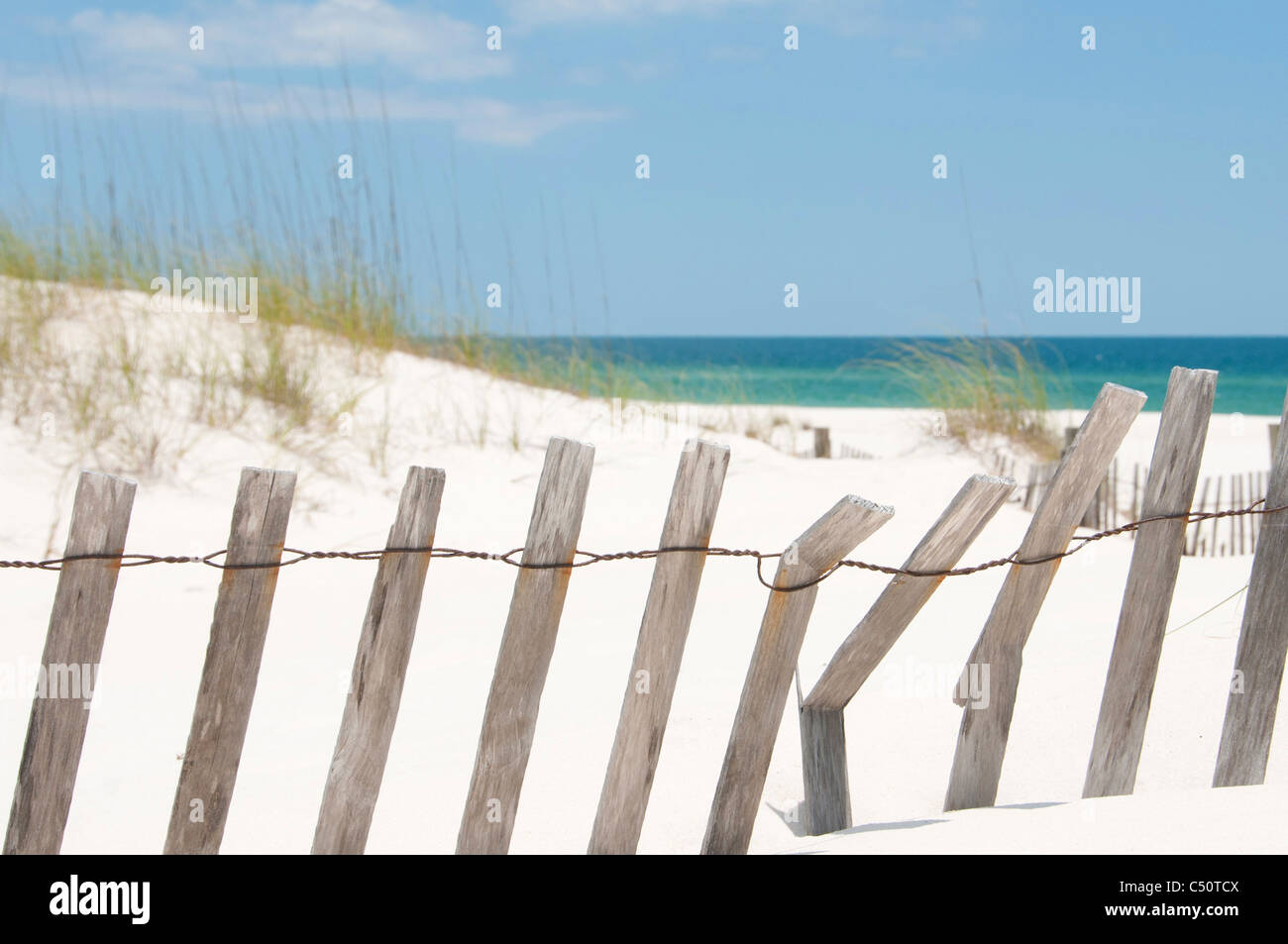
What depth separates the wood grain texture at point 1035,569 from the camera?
195 cm

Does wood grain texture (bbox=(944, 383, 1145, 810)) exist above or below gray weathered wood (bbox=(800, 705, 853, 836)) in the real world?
above

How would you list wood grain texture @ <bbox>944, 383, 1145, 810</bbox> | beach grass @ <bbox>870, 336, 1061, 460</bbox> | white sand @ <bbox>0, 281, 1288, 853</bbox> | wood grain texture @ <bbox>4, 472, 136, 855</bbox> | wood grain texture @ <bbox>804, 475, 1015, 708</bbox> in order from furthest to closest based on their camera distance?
1. beach grass @ <bbox>870, 336, 1061, 460</bbox>
2. white sand @ <bbox>0, 281, 1288, 853</bbox>
3. wood grain texture @ <bbox>944, 383, 1145, 810</bbox>
4. wood grain texture @ <bbox>804, 475, 1015, 708</bbox>
5. wood grain texture @ <bbox>4, 472, 136, 855</bbox>

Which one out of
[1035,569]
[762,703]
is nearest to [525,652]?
[762,703]

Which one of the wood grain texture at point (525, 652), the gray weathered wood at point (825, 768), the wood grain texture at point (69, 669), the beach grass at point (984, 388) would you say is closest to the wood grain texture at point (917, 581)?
the gray weathered wood at point (825, 768)

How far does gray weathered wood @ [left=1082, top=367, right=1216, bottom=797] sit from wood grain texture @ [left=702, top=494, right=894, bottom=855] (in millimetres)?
637

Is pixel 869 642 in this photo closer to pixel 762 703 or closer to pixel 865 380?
pixel 762 703

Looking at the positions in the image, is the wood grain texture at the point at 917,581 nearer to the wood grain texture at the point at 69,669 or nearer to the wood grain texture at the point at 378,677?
the wood grain texture at the point at 378,677

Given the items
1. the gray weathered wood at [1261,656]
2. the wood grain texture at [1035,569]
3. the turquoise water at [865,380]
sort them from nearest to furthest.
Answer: the wood grain texture at [1035,569] → the gray weathered wood at [1261,656] → the turquoise water at [865,380]

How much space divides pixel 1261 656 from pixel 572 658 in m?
2.21

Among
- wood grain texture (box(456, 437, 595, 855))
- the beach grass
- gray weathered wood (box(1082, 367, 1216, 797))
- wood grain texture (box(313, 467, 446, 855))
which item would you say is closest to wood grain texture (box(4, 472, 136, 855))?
wood grain texture (box(313, 467, 446, 855))

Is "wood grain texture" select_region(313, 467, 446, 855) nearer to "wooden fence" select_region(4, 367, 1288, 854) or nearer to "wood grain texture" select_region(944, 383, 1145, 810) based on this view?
"wooden fence" select_region(4, 367, 1288, 854)

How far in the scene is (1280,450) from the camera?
2.09m

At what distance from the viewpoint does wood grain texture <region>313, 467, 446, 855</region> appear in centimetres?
171

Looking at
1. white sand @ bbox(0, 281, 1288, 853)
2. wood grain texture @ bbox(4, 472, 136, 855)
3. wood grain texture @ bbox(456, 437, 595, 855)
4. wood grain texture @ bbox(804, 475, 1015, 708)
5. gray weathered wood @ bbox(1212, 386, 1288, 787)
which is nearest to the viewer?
wood grain texture @ bbox(4, 472, 136, 855)
